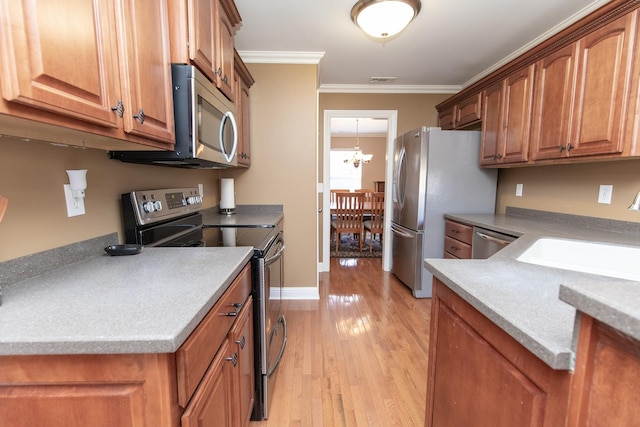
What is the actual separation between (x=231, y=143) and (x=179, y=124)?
635mm

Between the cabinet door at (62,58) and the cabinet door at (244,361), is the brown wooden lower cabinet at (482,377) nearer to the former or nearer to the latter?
the cabinet door at (244,361)

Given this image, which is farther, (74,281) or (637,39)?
(637,39)

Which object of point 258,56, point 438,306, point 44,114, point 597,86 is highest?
point 258,56

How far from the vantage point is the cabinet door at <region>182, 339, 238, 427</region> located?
0.68 meters

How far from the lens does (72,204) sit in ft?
3.41

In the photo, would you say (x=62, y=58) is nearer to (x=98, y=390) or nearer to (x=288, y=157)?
(x=98, y=390)

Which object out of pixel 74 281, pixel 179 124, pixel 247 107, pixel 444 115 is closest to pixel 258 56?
pixel 247 107

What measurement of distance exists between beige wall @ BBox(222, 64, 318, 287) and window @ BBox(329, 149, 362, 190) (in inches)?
196

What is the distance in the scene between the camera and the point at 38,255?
0.91m

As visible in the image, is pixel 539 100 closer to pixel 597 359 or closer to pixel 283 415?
pixel 597 359

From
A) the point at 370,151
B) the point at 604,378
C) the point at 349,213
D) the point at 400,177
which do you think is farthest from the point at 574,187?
the point at 370,151

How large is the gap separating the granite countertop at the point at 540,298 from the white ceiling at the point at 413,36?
1.71 m

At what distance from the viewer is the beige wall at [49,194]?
84 cm

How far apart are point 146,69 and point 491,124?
2732mm
